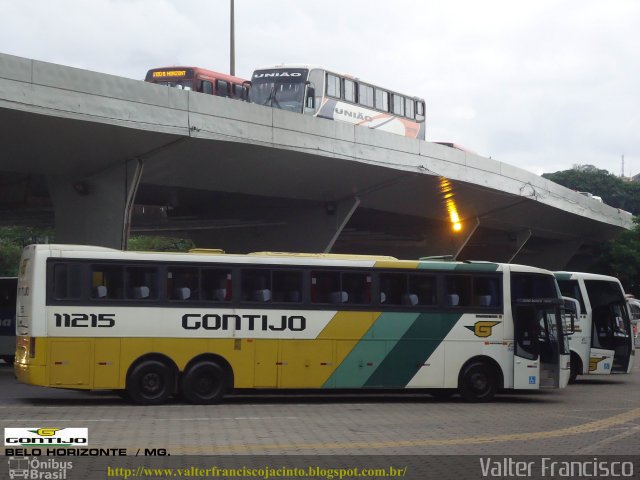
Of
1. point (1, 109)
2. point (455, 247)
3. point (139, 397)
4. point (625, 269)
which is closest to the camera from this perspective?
point (139, 397)

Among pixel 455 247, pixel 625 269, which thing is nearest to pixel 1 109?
pixel 455 247

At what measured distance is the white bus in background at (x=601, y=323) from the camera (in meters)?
25.6

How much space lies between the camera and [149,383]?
57.8 feet

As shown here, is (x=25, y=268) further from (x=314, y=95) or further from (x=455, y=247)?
(x=455, y=247)

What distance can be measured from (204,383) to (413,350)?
403cm

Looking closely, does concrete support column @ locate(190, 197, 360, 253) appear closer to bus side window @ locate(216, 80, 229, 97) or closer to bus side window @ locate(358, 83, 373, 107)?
bus side window @ locate(216, 80, 229, 97)

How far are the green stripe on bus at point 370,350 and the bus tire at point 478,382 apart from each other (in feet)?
5.08

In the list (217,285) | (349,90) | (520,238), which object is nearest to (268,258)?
(217,285)

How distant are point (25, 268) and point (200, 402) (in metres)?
3.86

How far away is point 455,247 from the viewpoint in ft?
158

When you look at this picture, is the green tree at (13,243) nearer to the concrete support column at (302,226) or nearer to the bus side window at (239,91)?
the bus side window at (239,91)

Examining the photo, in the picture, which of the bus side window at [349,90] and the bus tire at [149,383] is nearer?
the bus tire at [149,383]

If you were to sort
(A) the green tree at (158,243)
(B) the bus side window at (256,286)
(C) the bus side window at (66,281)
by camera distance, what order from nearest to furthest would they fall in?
(C) the bus side window at (66,281) → (B) the bus side window at (256,286) → (A) the green tree at (158,243)

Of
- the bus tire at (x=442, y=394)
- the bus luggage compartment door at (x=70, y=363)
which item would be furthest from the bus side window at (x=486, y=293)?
the bus luggage compartment door at (x=70, y=363)
